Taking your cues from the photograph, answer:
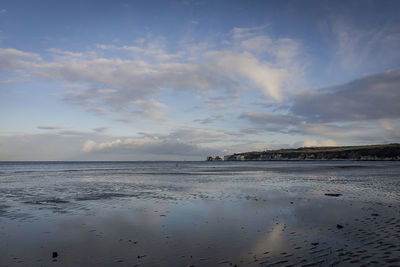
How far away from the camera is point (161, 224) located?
13.2 m

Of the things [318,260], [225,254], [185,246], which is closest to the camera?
[318,260]

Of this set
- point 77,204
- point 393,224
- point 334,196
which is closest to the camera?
point 393,224

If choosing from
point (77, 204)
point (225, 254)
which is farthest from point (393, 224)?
point (77, 204)

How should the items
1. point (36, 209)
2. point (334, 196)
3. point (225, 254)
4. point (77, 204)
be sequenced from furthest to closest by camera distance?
point (334, 196) < point (77, 204) < point (36, 209) < point (225, 254)

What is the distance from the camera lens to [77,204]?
19375mm

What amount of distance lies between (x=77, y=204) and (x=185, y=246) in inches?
500

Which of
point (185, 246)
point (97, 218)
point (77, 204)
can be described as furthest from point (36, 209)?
point (185, 246)

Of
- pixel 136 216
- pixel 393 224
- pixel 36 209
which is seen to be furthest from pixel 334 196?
pixel 36 209

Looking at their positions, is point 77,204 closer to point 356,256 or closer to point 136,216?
point 136,216

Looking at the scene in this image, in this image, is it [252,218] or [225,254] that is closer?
[225,254]

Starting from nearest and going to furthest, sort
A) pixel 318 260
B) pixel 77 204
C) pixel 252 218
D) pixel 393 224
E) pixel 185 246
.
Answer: pixel 318 260
pixel 185 246
pixel 393 224
pixel 252 218
pixel 77 204

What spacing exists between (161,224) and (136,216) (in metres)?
2.51

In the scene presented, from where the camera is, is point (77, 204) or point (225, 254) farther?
point (77, 204)

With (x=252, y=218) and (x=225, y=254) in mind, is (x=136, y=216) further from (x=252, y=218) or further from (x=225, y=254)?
(x=225, y=254)
